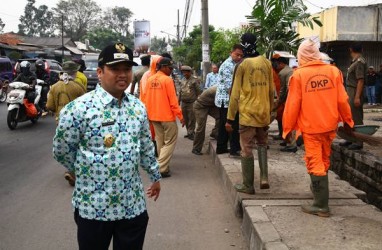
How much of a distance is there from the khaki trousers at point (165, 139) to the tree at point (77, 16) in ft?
257

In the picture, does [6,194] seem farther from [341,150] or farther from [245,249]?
[341,150]

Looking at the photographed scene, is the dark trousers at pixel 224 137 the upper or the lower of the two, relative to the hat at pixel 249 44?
lower

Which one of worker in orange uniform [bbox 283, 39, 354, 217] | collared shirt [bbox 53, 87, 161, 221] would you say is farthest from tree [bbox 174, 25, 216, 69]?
collared shirt [bbox 53, 87, 161, 221]

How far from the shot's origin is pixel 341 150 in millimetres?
7598

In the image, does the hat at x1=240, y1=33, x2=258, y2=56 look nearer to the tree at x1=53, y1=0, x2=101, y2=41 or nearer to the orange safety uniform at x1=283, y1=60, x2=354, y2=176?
the orange safety uniform at x1=283, y1=60, x2=354, y2=176

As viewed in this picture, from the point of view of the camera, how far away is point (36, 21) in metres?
82.2

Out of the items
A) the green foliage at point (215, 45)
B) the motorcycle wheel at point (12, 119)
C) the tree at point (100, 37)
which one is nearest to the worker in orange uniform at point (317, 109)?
the motorcycle wheel at point (12, 119)

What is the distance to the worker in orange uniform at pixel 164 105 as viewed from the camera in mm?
6543

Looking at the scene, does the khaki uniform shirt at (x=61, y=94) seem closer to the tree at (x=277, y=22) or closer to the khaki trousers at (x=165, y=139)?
the khaki trousers at (x=165, y=139)

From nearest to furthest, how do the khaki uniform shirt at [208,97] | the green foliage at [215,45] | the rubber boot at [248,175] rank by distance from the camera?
the rubber boot at [248,175] < the khaki uniform shirt at [208,97] < the green foliage at [215,45]

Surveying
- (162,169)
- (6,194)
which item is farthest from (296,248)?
(6,194)

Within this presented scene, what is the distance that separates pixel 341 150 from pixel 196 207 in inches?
134

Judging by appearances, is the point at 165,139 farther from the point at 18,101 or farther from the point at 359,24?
the point at 359,24

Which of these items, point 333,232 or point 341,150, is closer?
point 333,232
